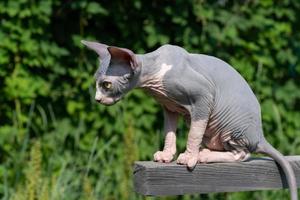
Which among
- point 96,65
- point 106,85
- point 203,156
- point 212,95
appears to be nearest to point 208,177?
point 203,156

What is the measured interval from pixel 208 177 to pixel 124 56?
0.53 meters

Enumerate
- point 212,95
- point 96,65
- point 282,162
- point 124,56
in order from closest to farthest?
point 124,56 → point 212,95 → point 282,162 → point 96,65

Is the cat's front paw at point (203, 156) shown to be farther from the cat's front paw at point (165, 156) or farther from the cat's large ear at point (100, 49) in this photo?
the cat's large ear at point (100, 49)

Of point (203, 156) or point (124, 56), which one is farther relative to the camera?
point (203, 156)

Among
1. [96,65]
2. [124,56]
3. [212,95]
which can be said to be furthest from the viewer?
[96,65]

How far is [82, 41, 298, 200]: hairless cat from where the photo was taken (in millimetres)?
2379

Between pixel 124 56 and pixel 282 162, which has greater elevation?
pixel 124 56

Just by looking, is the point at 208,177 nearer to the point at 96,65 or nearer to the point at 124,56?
the point at 124,56

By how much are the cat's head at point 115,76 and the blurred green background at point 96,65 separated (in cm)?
243

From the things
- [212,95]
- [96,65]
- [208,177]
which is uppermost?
[212,95]

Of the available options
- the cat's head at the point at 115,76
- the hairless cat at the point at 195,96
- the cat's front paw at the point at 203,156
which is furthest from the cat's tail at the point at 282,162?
the cat's head at the point at 115,76

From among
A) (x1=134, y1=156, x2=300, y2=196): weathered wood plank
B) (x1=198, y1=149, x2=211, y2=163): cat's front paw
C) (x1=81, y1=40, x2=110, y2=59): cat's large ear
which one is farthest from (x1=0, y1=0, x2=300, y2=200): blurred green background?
(x1=81, y1=40, x2=110, y2=59): cat's large ear

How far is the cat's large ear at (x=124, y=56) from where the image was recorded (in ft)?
7.61

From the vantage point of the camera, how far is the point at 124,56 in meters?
2.35
